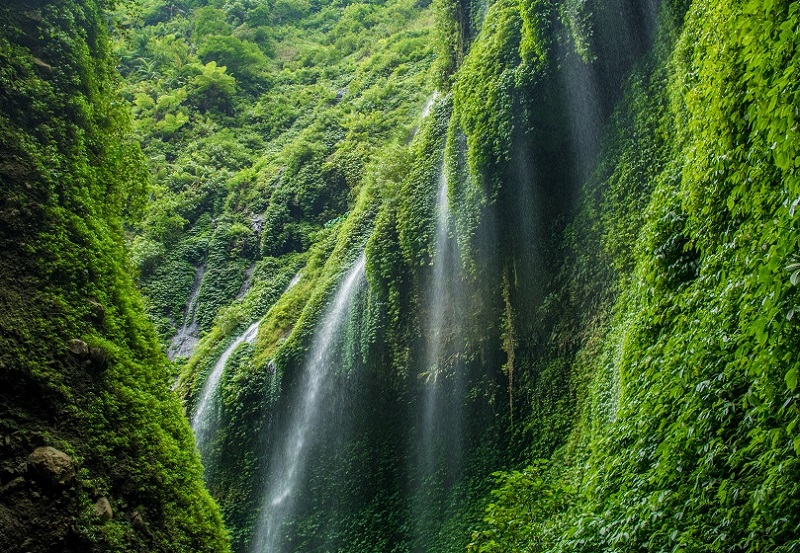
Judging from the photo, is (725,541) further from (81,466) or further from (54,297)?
(54,297)

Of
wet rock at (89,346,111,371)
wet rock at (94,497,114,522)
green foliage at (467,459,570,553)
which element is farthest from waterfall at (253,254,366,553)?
wet rock at (94,497,114,522)

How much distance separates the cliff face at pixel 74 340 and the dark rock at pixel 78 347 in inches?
0.5

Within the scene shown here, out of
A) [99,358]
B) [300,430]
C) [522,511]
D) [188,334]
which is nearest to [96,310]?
[99,358]

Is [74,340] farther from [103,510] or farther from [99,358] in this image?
[103,510]

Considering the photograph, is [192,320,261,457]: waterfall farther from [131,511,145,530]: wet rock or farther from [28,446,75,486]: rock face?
[28,446,75,486]: rock face

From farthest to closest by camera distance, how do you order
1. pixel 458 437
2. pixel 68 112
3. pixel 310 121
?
pixel 310 121 < pixel 458 437 < pixel 68 112

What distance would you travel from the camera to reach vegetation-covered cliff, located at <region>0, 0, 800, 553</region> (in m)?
4.86

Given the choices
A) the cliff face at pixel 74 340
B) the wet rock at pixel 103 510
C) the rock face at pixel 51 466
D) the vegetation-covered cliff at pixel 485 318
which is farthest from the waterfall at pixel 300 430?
the rock face at pixel 51 466

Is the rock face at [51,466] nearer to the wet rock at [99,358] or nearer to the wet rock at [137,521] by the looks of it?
the wet rock at [137,521]

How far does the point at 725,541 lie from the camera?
4.15 m

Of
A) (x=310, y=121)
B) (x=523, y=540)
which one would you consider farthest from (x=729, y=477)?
(x=310, y=121)

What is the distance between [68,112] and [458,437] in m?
6.92

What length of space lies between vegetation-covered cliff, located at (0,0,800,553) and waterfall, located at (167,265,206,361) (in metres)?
0.14

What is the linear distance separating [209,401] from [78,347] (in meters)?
7.80
